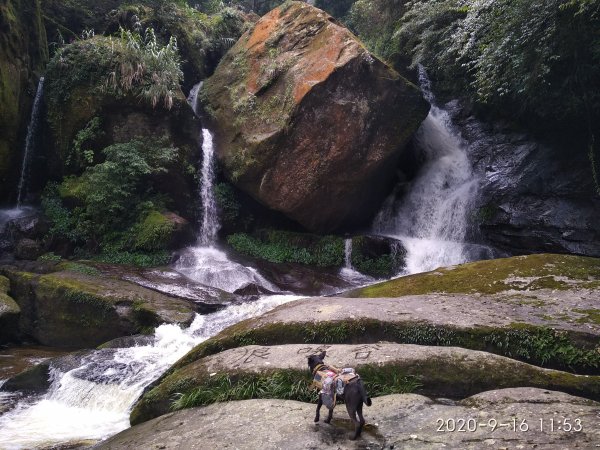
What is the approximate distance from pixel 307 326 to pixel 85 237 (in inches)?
410

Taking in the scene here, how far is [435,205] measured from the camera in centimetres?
1574

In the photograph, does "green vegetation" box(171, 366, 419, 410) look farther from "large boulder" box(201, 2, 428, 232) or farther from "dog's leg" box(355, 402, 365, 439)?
"large boulder" box(201, 2, 428, 232)

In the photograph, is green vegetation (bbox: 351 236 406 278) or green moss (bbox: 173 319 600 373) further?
green vegetation (bbox: 351 236 406 278)

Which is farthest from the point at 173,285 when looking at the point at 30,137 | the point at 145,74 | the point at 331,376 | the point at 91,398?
the point at 30,137

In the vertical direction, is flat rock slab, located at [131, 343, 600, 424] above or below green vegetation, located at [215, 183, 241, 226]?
below

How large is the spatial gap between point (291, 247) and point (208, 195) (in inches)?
142

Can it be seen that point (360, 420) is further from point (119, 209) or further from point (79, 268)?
point (119, 209)

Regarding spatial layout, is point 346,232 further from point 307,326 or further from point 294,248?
point 307,326

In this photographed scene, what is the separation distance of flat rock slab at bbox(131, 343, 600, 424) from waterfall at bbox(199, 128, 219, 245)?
32.8 ft

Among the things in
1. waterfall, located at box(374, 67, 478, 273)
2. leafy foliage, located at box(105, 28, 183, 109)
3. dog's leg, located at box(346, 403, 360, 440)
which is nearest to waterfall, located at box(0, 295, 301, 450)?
dog's leg, located at box(346, 403, 360, 440)

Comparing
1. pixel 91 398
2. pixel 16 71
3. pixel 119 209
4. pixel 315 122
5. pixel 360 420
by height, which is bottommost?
Result: pixel 91 398

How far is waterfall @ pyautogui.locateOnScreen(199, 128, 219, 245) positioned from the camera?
1566 cm

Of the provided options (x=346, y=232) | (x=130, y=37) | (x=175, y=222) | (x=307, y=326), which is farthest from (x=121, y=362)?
(x=130, y=37)

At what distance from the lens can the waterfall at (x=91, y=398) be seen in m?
5.94
